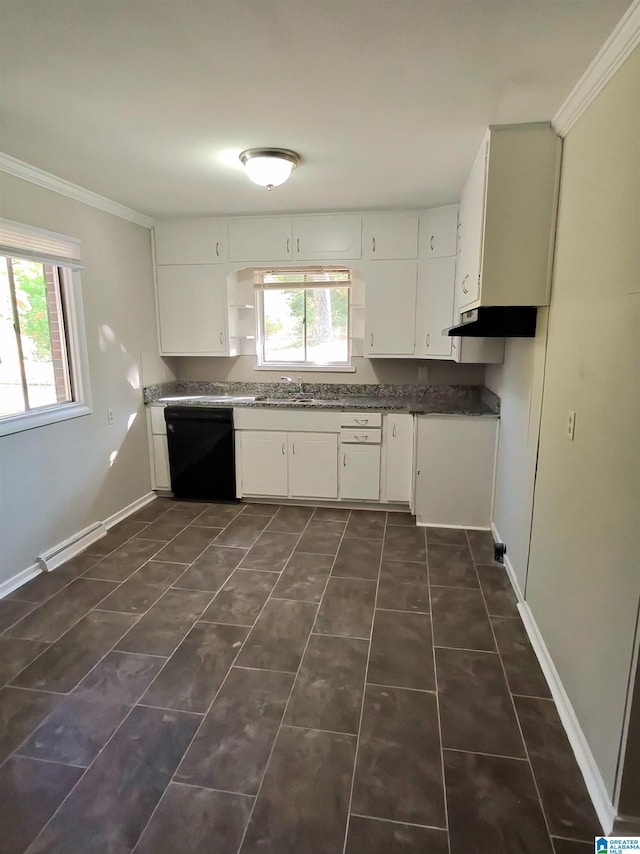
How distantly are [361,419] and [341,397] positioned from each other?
580 mm

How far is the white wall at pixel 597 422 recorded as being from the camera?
1366 mm

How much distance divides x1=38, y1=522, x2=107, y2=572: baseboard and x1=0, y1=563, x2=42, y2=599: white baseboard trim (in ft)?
0.14

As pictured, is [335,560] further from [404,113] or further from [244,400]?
[404,113]

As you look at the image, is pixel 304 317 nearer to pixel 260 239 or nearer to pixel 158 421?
pixel 260 239

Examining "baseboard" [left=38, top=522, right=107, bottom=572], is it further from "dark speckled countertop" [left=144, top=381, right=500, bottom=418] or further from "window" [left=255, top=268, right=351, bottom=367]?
"window" [left=255, top=268, right=351, bottom=367]

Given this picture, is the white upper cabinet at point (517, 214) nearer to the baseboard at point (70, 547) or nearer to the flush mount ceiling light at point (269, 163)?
the flush mount ceiling light at point (269, 163)

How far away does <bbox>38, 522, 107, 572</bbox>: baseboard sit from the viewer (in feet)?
9.61

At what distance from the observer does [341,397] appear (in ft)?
14.1

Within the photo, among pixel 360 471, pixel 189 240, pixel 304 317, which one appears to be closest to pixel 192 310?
pixel 189 240

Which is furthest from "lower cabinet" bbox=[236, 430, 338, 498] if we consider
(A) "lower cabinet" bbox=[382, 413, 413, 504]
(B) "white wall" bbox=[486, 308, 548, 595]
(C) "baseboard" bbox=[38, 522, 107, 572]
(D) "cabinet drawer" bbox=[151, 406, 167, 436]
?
(B) "white wall" bbox=[486, 308, 548, 595]

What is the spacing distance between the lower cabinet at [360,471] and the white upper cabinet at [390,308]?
33.1 inches

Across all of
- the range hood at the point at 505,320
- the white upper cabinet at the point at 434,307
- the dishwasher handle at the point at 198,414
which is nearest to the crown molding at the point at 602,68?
the range hood at the point at 505,320

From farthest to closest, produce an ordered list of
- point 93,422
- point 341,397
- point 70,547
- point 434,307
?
point 341,397
point 434,307
point 93,422
point 70,547

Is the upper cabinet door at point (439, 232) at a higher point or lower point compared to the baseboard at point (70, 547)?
higher
